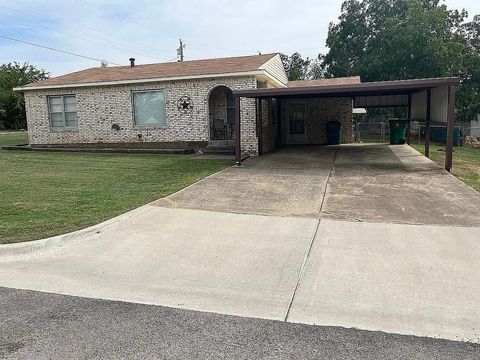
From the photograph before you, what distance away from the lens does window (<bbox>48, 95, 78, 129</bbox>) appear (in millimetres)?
18219

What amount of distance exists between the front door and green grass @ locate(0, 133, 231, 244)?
24.2ft

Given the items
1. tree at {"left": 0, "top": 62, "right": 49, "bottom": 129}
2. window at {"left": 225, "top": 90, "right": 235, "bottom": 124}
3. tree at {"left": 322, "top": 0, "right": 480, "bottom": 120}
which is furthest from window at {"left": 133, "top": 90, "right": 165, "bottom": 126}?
tree at {"left": 0, "top": 62, "right": 49, "bottom": 129}

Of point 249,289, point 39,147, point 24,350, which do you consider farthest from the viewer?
point 39,147

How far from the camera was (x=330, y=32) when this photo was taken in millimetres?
35906

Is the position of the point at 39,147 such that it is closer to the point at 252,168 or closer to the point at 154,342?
the point at 252,168

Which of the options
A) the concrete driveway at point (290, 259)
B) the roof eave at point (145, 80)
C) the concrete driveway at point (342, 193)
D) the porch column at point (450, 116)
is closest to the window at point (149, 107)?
the roof eave at point (145, 80)

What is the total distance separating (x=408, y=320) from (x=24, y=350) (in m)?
3.12

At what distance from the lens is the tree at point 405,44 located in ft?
91.0

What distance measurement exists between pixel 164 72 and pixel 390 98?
1093 centimetres

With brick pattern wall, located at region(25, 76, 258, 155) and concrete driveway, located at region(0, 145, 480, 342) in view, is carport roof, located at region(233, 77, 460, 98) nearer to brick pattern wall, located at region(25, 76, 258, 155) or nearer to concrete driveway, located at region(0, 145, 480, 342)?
brick pattern wall, located at region(25, 76, 258, 155)

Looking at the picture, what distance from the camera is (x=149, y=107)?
1698 cm

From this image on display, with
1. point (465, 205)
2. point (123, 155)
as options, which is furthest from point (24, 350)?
point (123, 155)

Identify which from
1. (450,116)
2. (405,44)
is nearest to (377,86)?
(450,116)

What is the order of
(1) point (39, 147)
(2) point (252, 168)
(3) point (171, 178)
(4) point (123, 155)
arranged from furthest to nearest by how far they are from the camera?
(1) point (39, 147) → (4) point (123, 155) → (2) point (252, 168) → (3) point (171, 178)
